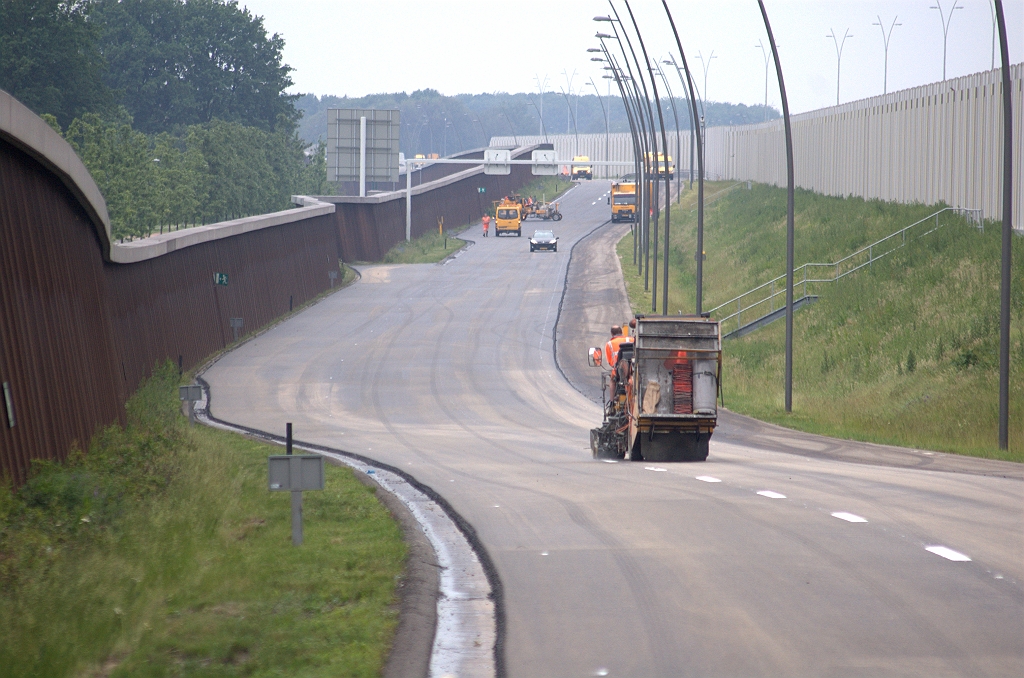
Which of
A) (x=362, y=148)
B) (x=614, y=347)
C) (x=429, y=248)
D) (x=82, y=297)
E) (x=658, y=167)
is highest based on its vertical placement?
(x=362, y=148)

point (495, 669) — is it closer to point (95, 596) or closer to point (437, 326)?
point (95, 596)

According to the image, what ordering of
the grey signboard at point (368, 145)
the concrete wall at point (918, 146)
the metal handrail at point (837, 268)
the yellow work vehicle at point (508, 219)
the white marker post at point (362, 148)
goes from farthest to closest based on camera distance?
1. the yellow work vehicle at point (508, 219)
2. the grey signboard at point (368, 145)
3. the white marker post at point (362, 148)
4. the metal handrail at point (837, 268)
5. the concrete wall at point (918, 146)

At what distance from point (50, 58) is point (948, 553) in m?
95.0

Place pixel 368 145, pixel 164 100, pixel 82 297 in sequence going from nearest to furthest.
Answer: pixel 82 297
pixel 368 145
pixel 164 100

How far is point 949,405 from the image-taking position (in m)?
28.4

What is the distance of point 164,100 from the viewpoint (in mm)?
129750

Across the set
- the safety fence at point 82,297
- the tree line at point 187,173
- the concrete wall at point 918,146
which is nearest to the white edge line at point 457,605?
the safety fence at point 82,297

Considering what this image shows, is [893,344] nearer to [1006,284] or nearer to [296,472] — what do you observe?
[1006,284]

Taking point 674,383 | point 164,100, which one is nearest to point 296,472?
point 674,383

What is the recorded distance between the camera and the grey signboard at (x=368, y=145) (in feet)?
262

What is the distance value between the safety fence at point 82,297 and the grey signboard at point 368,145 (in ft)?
90.8

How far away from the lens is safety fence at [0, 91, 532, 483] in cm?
1509

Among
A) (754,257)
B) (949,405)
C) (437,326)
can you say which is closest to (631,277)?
(754,257)

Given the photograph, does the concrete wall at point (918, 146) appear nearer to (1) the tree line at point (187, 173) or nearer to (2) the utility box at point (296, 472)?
(2) the utility box at point (296, 472)
